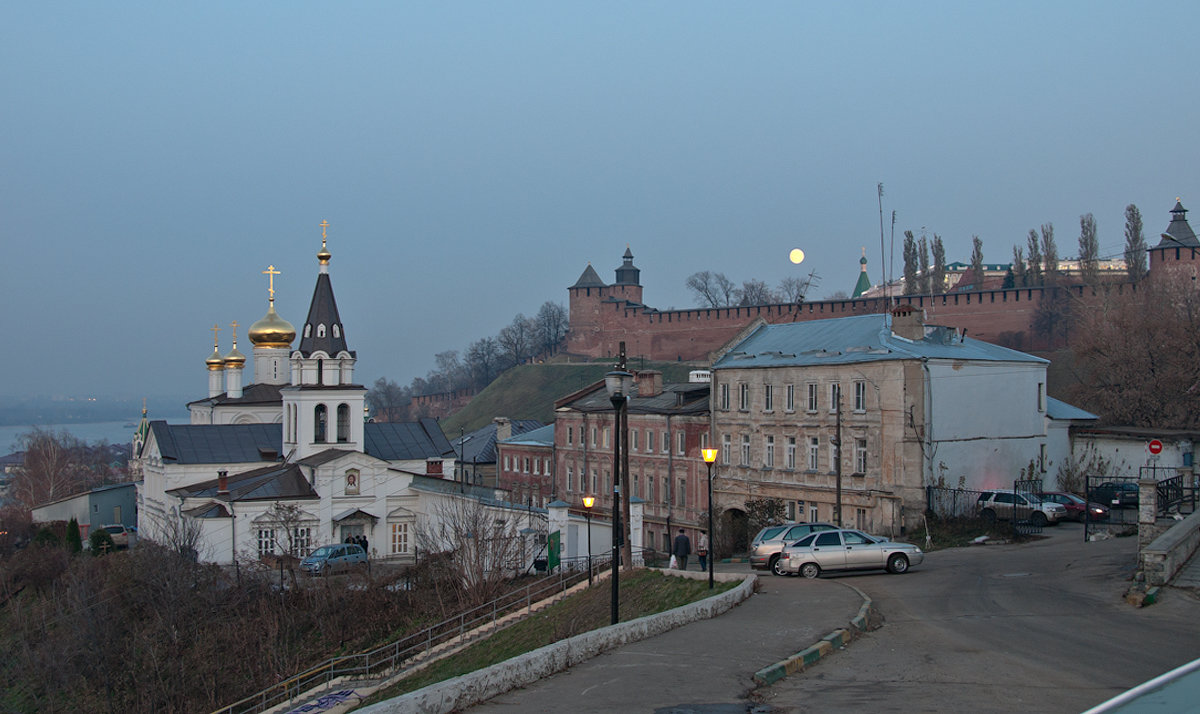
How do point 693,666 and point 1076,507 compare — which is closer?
point 693,666

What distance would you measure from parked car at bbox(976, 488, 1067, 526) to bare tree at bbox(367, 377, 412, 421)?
105812 mm

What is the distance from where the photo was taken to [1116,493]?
107ft

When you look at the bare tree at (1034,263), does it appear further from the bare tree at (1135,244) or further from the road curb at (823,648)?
the road curb at (823,648)

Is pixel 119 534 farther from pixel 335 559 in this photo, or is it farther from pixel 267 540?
pixel 335 559

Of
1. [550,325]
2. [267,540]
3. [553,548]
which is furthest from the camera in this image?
[550,325]

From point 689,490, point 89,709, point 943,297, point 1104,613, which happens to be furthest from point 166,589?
point 943,297

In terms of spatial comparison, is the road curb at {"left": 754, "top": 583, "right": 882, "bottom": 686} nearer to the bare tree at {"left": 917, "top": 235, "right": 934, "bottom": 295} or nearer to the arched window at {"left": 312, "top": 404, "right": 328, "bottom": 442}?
the arched window at {"left": 312, "top": 404, "right": 328, "bottom": 442}

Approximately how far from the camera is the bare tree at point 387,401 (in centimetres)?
13875

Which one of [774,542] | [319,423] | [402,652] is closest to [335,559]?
[319,423]

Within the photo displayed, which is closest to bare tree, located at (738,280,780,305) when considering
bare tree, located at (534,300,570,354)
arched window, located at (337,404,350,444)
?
bare tree, located at (534,300,570,354)

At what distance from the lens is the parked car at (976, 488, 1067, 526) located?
96.9 feet

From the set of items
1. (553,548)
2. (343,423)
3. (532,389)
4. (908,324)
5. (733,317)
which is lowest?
(553,548)

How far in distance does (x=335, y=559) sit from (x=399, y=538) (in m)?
7.64

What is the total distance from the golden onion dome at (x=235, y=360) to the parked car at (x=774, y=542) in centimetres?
4044
